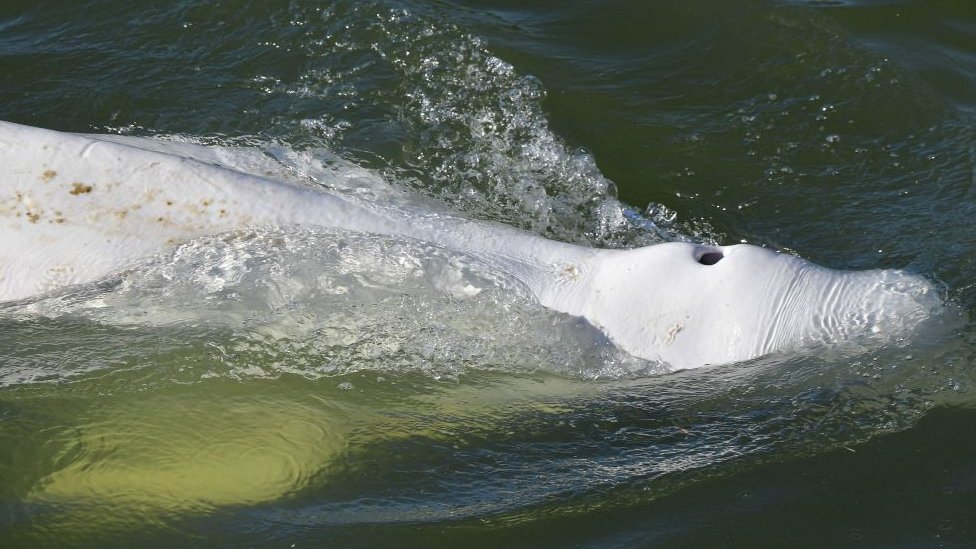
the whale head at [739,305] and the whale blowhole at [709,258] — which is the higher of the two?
the whale blowhole at [709,258]

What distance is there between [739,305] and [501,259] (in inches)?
34.8

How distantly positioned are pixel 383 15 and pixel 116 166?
2.95 metres

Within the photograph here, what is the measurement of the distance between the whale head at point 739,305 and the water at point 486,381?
0.26 ft

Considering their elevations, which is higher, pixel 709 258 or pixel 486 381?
pixel 709 258

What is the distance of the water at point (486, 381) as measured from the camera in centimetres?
351

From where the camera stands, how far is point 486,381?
404cm

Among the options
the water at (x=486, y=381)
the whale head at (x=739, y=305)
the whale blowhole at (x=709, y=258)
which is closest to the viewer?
the water at (x=486, y=381)

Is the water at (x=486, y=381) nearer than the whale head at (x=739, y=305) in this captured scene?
Yes

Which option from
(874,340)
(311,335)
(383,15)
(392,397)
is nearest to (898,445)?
(874,340)

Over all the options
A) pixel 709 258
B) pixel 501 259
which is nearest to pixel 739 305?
pixel 709 258

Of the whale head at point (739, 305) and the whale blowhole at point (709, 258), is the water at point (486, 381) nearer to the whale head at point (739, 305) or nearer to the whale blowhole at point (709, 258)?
the whale head at point (739, 305)

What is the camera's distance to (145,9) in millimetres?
6742

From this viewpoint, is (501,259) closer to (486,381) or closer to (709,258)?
(486,381)

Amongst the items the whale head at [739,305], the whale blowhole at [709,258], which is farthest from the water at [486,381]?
the whale blowhole at [709,258]
